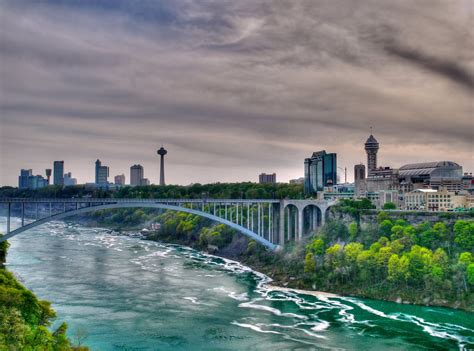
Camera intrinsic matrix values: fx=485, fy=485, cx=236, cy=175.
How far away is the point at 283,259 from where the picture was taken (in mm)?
47750

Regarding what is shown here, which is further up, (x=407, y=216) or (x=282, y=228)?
(x=407, y=216)

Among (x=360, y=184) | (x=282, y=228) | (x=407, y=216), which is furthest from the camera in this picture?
(x=360, y=184)

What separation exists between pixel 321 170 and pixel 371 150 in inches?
442

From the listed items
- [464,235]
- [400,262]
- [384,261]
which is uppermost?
[464,235]

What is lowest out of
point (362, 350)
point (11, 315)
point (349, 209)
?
point (362, 350)

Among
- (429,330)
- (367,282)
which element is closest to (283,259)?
(367,282)

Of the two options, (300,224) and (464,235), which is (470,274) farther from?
(300,224)

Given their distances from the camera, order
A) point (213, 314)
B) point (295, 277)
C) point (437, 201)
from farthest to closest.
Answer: point (437, 201), point (295, 277), point (213, 314)

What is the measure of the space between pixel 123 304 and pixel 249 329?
966 cm

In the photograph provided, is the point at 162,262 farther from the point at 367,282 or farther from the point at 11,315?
the point at 11,315

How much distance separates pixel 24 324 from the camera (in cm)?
1830

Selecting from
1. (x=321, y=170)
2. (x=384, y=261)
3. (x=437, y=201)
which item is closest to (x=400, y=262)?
(x=384, y=261)

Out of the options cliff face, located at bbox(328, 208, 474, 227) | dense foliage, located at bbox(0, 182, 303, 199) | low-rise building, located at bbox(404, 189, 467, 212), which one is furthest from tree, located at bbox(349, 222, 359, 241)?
dense foliage, located at bbox(0, 182, 303, 199)

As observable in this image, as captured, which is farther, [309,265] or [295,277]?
[295,277]
